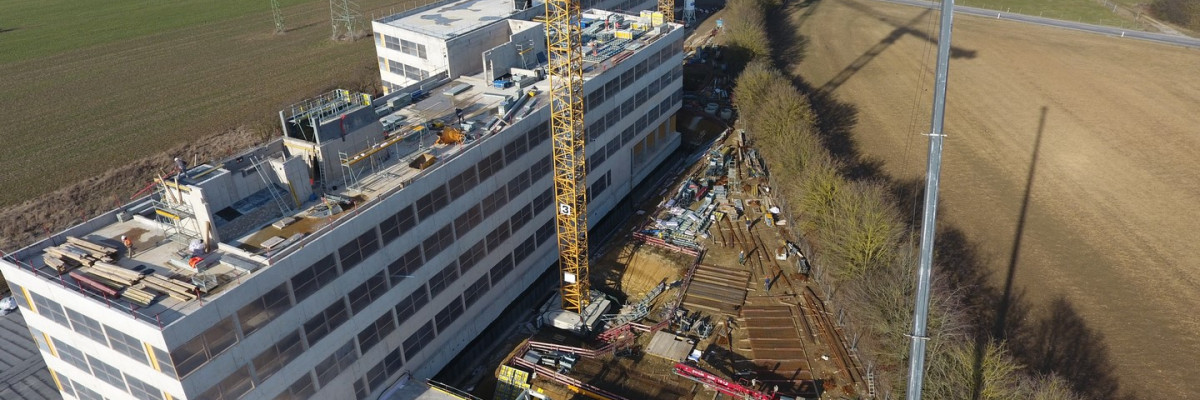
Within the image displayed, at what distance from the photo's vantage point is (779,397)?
153 ft

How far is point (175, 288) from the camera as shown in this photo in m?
33.3

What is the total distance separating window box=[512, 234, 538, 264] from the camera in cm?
5594

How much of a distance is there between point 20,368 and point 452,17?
49.4 meters

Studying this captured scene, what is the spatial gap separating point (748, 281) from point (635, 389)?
667 inches

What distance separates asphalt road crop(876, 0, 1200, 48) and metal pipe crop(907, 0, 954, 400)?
109 m

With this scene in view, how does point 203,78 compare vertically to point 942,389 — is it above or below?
above

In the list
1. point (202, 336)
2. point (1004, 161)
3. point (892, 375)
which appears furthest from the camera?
point (1004, 161)

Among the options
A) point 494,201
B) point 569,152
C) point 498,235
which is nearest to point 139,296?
point 494,201

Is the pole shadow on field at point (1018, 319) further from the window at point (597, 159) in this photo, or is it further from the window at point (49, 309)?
the window at point (49, 309)

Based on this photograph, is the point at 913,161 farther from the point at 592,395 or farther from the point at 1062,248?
the point at 592,395

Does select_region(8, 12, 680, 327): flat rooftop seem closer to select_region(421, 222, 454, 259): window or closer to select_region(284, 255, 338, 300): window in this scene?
select_region(284, 255, 338, 300): window

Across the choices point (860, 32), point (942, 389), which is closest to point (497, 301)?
point (942, 389)

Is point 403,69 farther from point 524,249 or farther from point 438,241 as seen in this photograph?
point 438,241

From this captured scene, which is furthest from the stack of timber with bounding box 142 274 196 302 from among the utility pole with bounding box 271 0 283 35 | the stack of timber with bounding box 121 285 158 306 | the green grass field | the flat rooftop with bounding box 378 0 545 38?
the green grass field
